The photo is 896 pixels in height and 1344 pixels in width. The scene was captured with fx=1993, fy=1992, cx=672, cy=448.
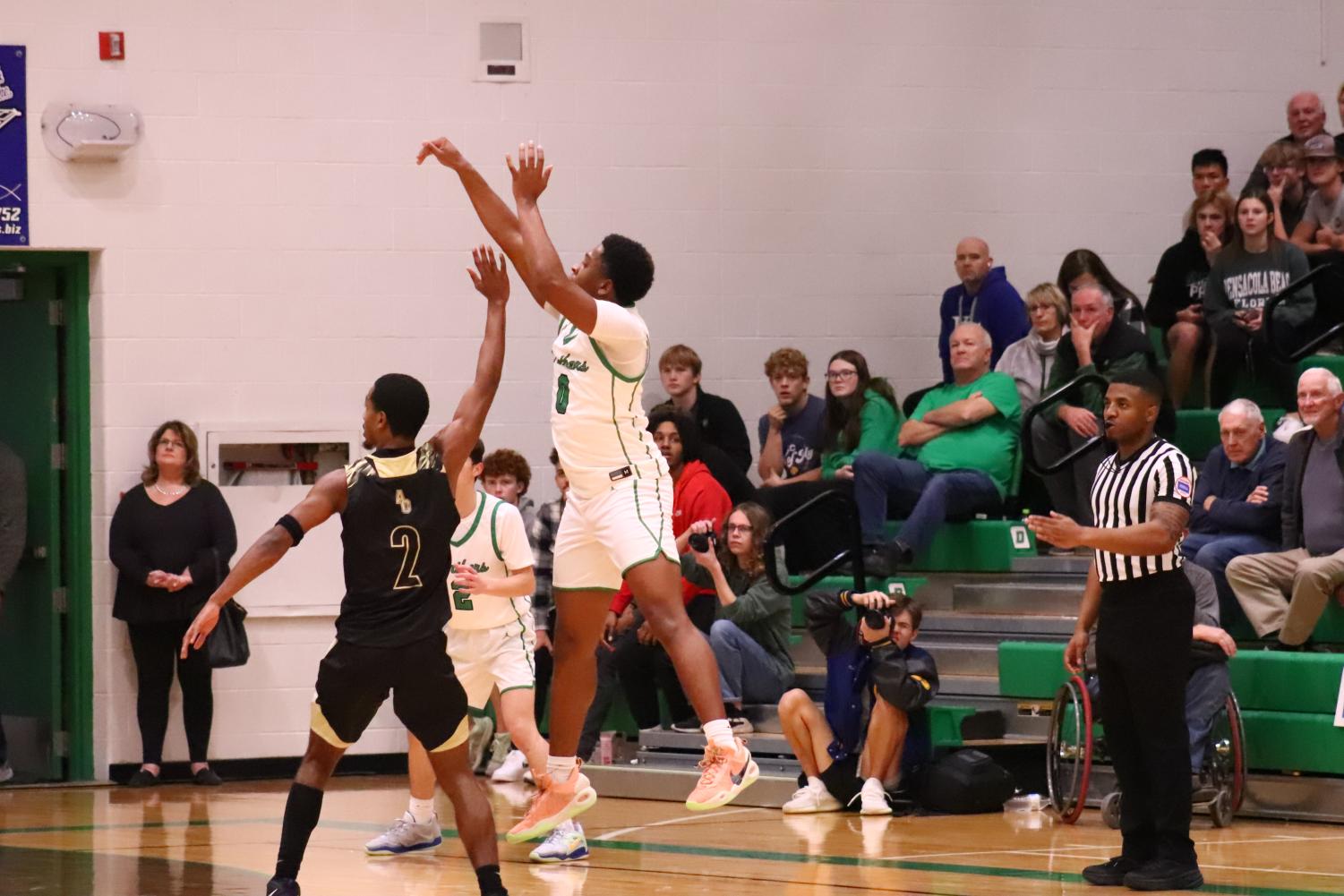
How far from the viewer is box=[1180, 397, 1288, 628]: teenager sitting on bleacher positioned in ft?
30.7

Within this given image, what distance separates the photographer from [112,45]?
11500 millimetres

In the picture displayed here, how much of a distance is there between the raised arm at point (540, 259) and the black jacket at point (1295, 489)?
4.19 m

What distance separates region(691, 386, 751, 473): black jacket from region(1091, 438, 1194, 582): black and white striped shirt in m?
4.77

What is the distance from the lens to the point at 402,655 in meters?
6.07

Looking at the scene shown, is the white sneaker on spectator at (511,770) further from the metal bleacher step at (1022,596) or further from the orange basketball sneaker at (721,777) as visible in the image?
the orange basketball sneaker at (721,777)

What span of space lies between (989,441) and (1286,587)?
7.07 feet

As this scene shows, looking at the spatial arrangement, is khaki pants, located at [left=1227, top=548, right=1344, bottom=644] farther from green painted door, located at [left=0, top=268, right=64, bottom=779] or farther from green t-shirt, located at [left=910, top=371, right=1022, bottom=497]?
green painted door, located at [left=0, top=268, right=64, bottom=779]

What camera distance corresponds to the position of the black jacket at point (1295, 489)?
30.1ft

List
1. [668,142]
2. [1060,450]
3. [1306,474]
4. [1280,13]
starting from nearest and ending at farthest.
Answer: [1306,474] < [1060,450] < [668,142] < [1280,13]

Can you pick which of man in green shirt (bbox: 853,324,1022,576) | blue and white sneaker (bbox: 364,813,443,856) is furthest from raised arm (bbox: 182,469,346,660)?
man in green shirt (bbox: 853,324,1022,576)

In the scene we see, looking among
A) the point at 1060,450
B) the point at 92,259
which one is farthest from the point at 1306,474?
the point at 92,259

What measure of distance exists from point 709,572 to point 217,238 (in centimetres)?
362

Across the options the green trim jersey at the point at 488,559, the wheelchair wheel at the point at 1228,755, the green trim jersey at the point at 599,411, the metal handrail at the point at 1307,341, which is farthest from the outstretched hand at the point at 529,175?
the metal handrail at the point at 1307,341

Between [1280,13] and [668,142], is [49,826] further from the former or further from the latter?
[1280,13]
